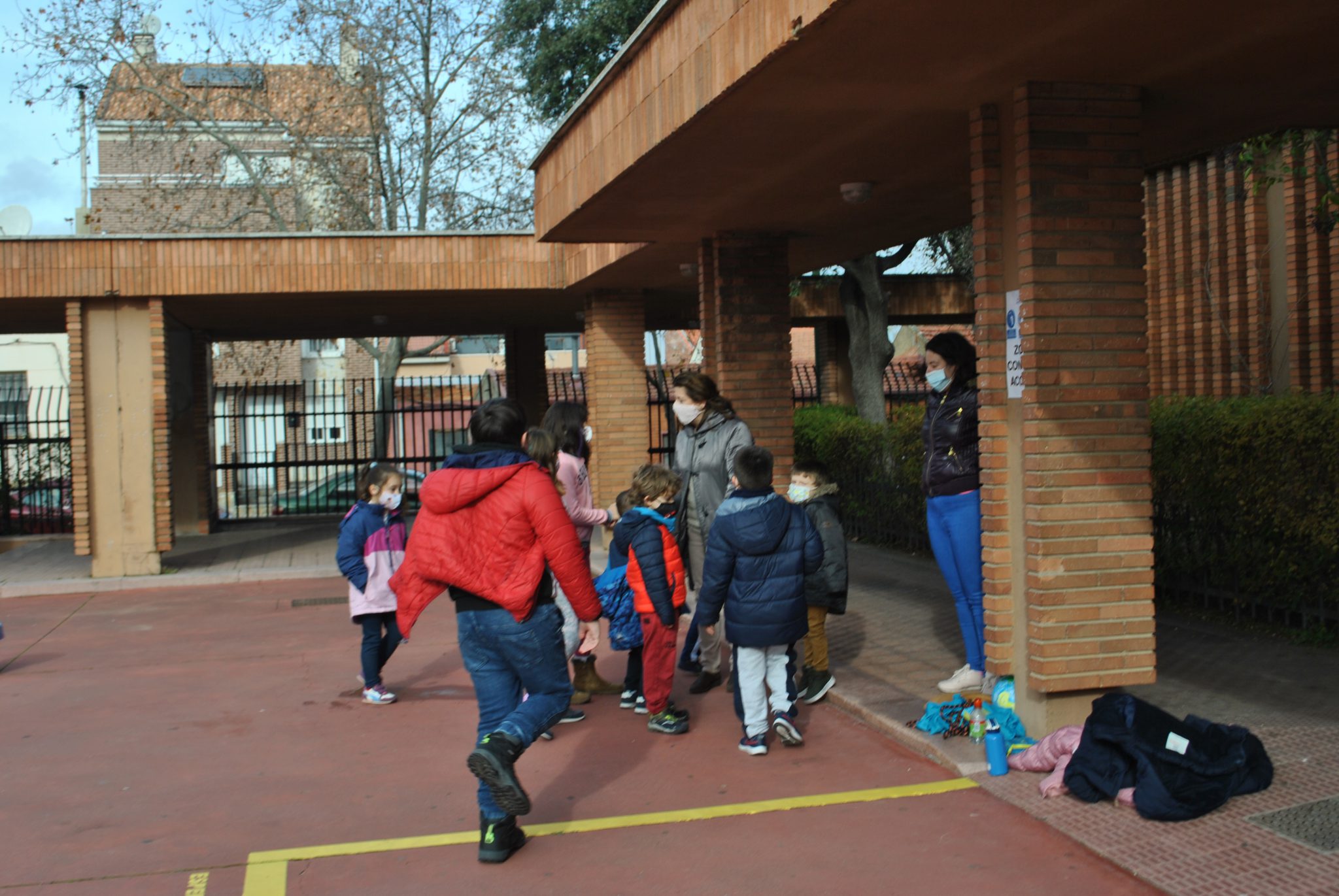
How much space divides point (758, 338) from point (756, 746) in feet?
16.7

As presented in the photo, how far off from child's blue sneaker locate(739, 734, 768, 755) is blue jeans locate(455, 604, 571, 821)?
1442 mm

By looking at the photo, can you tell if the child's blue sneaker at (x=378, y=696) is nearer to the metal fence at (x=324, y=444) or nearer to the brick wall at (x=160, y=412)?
the metal fence at (x=324, y=444)

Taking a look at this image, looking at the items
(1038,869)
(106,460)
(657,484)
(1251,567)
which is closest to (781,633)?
(657,484)

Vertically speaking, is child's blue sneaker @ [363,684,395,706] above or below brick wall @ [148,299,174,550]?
below

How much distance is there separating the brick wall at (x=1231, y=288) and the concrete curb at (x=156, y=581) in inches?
402

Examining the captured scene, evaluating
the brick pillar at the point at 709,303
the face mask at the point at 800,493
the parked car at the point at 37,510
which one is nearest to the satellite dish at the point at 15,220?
the parked car at the point at 37,510

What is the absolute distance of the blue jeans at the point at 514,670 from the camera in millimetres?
4422

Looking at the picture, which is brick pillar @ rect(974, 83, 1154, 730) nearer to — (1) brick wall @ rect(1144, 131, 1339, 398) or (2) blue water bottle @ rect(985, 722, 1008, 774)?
(2) blue water bottle @ rect(985, 722, 1008, 774)

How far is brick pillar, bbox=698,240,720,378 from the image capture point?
33.6 ft

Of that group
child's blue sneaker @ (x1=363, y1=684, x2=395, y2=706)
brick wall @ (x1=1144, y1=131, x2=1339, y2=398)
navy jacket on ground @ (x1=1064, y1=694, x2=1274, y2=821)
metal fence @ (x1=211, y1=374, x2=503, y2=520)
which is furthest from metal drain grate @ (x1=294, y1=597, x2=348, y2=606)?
brick wall @ (x1=1144, y1=131, x2=1339, y2=398)

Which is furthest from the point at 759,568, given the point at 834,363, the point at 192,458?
the point at 192,458

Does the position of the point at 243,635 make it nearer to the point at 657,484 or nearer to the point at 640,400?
the point at 657,484

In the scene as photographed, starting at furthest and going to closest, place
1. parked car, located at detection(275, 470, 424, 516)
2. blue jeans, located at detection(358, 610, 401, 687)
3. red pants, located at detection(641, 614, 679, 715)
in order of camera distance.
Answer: parked car, located at detection(275, 470, 424, 516)
blue jeans, located at detection(358, 610, 401, 687)
red pants, located at detection(641, 614, 679, 715)

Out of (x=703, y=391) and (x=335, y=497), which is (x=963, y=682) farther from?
(x=335, y=497)
